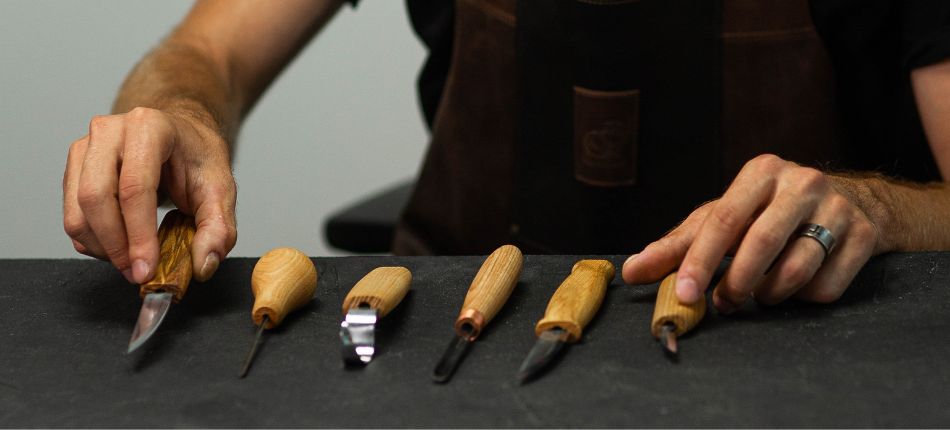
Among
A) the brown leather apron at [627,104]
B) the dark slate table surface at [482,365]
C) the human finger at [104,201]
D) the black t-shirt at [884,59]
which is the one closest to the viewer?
the dark slate table surface at [482,365]

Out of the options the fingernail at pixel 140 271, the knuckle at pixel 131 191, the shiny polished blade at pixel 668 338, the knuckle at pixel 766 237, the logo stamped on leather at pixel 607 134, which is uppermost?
the knuckle at pixel 131 191

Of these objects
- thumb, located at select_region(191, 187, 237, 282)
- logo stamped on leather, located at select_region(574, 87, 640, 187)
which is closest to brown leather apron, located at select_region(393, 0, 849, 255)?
logo stamped on leather, located at select_region(574, 87, 640, 187)

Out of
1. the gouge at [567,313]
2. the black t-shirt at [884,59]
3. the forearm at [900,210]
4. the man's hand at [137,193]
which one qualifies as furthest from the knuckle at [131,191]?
the black t-shirt at [884,59]

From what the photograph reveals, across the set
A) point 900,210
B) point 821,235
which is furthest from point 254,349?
point 900,210

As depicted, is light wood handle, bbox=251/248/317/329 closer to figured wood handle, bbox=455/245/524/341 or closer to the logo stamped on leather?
figured wood handle, bbox=455/245/524/341

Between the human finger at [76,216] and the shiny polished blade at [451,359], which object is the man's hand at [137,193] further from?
the shiny polished blade at [451,359]

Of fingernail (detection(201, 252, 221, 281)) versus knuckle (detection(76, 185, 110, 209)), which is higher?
knuckle (detection(76, 185, 110, 209))
